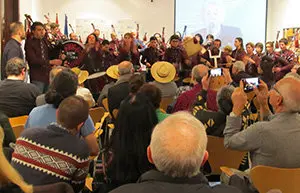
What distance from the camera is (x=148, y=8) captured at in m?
13.9

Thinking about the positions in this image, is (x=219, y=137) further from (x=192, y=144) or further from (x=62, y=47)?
(x=62, y=47)

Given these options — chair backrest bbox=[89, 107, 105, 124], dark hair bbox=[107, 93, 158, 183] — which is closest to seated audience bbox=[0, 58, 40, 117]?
chair backrest bbox=[89, 107, 105, 124]

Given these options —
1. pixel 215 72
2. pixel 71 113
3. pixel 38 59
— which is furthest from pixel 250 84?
pixel 38 59

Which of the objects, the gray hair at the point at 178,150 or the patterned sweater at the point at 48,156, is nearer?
the gray hair at the point at 178,150

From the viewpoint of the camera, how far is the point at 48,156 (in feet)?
7.36

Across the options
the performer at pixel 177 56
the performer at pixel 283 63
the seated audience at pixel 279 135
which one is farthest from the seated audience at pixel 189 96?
the performer at pixel 177 56

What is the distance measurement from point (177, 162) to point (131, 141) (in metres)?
1.24

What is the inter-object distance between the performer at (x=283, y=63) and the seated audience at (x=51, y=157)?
582cm

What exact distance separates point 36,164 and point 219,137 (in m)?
1.64

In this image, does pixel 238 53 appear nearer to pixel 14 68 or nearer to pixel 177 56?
pixel 177 56

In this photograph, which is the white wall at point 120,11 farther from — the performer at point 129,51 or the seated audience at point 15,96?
the seated audience at point 15,96

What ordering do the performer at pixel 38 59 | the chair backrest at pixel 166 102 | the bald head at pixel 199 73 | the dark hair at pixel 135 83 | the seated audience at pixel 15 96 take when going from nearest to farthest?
the dark hair at pixel 135 83, the seated audience at pixel 15 96, the bald head at pixel 199 73, the chair backrest at pixel 166 102, the performer at pixel 38 59

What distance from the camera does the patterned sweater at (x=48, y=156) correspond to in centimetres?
222

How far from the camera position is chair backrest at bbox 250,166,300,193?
2301 mm
